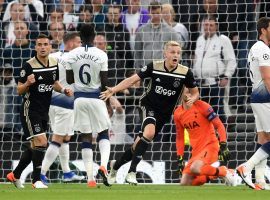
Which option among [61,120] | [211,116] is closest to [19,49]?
[61,120]

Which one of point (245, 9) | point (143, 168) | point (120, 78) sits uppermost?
point (245, 9)

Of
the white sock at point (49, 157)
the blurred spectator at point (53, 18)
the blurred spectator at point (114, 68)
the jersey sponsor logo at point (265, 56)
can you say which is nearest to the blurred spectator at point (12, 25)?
the blurred spectator at point (53, 18)

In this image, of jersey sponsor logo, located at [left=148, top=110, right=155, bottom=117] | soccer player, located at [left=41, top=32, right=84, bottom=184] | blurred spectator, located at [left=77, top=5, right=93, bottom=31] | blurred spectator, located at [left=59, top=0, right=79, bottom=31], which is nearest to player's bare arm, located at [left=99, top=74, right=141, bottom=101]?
jersey sponsor logo, located at [left=148, top=110, right=155, bottom=117]

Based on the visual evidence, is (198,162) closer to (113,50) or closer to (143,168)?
(143,168)

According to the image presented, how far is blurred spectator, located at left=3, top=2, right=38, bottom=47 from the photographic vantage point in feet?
65.6

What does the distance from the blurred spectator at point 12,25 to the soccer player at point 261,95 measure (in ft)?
22.1

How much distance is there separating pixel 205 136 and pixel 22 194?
4.28 m

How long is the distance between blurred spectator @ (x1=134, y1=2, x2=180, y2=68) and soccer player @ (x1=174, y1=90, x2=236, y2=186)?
132 inches

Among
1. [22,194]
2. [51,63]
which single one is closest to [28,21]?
[51,63]

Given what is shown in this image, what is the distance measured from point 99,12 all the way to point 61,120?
137 inches

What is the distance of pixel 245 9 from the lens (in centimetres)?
1959

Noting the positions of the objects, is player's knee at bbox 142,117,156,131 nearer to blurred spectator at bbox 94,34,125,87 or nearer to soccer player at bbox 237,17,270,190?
soccer player at bbox 237,17,270,190

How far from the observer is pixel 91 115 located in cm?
1544

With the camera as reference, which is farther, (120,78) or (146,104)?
(120,78)
